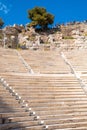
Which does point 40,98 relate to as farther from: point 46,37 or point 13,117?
point 46,37

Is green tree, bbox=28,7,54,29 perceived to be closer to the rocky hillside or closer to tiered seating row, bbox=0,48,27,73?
the rocky hillside

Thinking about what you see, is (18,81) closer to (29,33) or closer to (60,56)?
(60,56)

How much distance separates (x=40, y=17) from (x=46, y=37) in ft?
14.9

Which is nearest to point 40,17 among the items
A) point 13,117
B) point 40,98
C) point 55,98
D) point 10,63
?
point 10,63

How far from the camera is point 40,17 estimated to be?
4206 centimetres

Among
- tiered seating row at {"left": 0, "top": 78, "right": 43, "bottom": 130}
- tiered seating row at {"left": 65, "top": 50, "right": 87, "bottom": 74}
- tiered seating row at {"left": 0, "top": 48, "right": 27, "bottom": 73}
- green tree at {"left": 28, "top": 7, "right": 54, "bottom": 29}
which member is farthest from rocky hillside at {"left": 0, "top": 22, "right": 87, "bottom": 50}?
tiered seating row at {"left": 0, "top": 78, "right": 43, "bottom": 130}

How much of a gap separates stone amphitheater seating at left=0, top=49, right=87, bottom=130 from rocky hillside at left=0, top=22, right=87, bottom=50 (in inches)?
371

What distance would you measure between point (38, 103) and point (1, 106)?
1.74m

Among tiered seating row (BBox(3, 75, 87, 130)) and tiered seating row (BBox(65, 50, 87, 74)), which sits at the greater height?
tiered seating row (BBox(65, 50, 87, 74))

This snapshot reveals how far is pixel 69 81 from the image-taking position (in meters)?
17.2

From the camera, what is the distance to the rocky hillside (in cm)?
2983

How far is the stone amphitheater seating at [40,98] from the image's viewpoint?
39.7 feet

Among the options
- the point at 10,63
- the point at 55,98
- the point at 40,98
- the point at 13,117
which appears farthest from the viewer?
the point at 10,63

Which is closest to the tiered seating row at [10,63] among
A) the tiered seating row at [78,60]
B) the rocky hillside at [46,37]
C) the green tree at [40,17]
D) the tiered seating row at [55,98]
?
the tiered seating row at [55,98]
